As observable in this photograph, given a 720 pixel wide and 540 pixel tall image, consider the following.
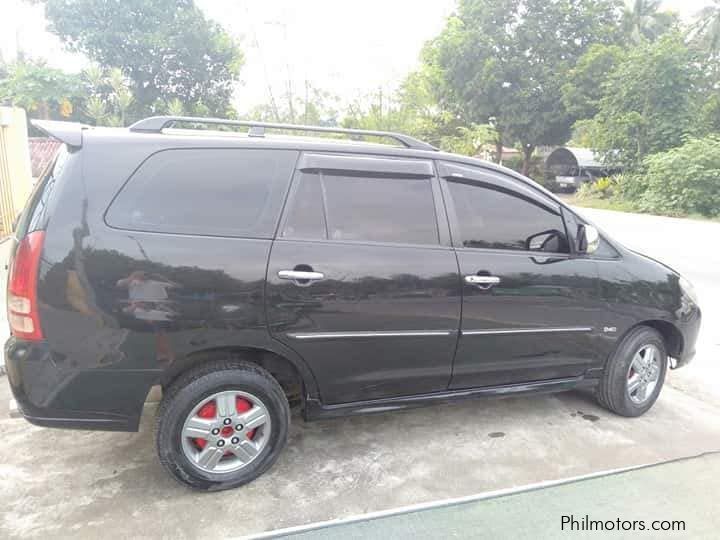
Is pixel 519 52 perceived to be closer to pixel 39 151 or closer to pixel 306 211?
pixel 39 151

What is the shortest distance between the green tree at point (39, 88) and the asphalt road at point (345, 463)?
21.3 metres

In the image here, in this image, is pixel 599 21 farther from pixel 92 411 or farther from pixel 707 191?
pixel 92 411

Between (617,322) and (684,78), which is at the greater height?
(684,78)

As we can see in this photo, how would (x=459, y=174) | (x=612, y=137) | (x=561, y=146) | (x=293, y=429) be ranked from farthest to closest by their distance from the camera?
1. (x=561, y=146)
2. (x=612, y=137)
3. (x=293, y=429)
4. (x=459, y=174)

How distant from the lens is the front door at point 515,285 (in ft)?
9.86

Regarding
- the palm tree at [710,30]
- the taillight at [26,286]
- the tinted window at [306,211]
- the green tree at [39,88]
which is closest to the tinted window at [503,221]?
the tinted window at [306,211]

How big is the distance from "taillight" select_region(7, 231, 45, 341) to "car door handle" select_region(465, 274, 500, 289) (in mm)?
2128

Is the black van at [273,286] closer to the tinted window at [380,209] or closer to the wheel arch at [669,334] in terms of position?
the tinted window at [380,209]

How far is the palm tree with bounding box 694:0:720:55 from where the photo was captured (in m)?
28.3

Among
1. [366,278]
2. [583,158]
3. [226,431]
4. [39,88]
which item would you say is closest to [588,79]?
[583,158]

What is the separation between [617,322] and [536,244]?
0.80 metres

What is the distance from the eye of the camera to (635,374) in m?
3.61

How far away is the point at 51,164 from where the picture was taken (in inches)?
101

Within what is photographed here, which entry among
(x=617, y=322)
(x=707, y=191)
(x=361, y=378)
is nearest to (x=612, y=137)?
(x=707, y=191)
